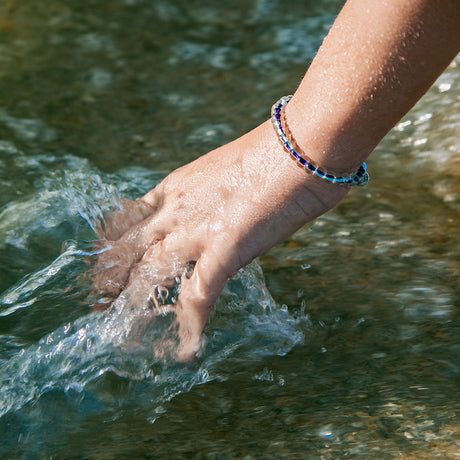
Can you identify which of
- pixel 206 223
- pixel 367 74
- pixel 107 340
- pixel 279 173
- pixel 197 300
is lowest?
pixel 107 340

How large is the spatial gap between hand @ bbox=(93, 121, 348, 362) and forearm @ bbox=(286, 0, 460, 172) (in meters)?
0.09

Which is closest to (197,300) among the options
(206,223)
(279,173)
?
(206,223)

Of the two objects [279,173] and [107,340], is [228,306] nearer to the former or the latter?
[107,340]

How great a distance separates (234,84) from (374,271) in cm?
174

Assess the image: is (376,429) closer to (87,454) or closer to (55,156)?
(87,454)

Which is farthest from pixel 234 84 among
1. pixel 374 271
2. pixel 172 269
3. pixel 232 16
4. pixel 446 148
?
pixel 172 269

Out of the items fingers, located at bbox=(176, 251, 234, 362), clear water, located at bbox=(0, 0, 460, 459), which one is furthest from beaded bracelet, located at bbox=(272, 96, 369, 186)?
clear water, located at bbox=(0, 0, 460, 459)

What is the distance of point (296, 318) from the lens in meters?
2.09

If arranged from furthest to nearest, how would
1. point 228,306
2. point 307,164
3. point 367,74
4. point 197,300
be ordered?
point 228,306
point 197,300
point 307,164
point 367,74

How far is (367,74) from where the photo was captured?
152cm

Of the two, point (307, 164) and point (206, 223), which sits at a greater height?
point (307, 164)

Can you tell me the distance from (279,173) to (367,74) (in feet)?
1.06

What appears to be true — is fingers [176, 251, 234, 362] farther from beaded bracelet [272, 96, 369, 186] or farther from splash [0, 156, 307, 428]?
beaded bracelet [272, 96, 369, 186]

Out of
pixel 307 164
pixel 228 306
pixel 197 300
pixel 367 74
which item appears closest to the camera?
pixel 367 74
